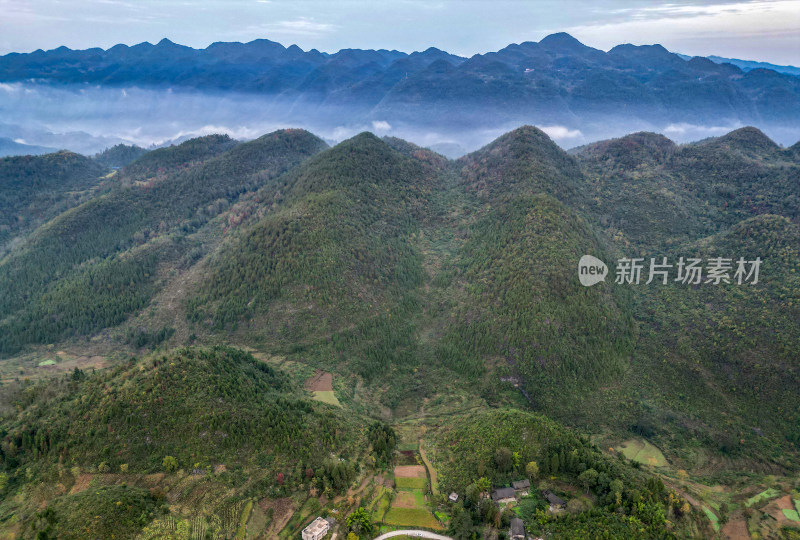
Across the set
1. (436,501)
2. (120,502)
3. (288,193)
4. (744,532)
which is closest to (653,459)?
(744,532)

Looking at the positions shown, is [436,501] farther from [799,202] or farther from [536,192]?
[799,202]

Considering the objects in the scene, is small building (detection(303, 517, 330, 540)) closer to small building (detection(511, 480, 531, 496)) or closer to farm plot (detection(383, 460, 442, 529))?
farm plot (detection(383, 460, 442, 529))

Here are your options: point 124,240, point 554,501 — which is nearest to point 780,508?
point 554,501

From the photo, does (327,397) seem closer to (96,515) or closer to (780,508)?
(96,515)

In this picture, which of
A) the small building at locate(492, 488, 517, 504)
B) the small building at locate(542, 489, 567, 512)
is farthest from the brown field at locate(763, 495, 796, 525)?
the small building at locate(492, 488, 517, 504)

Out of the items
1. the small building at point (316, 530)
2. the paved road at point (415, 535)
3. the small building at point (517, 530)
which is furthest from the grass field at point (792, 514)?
the small building at point (316, 530)

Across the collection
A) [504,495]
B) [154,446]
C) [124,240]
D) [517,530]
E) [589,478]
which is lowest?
[504,495]
